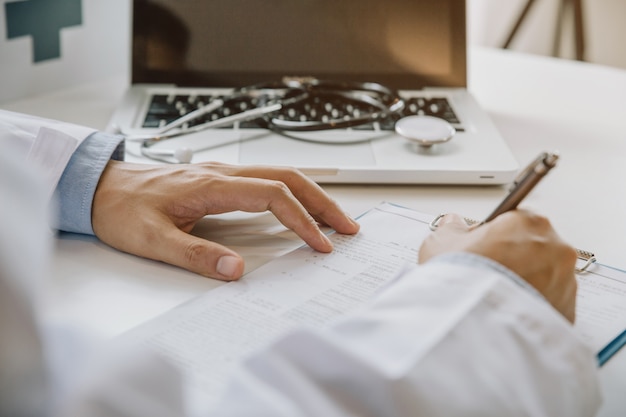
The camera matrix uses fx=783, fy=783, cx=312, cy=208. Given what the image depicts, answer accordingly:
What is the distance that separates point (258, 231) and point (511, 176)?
33 centimetres

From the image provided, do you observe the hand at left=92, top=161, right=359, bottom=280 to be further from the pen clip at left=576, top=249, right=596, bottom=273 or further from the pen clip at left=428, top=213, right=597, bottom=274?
the pen clip at left=576, top=249, right=596, bottom=273

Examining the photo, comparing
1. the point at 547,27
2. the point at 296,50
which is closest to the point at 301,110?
the point at 296,50

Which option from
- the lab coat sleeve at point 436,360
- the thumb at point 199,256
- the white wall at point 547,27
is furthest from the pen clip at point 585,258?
the white wall at point 547,27

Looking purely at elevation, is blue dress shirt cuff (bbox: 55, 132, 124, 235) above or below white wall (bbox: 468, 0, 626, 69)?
above

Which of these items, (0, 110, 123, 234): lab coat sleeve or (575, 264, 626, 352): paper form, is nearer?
(575, 264, 626, 352): paper form

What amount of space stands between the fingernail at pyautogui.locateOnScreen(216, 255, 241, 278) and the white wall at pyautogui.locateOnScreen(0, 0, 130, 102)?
2.15 feet

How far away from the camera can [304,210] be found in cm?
78

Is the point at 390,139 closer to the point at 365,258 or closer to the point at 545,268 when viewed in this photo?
the point at 365,258

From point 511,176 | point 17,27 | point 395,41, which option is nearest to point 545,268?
point 511,176

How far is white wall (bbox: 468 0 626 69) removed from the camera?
2.55 m

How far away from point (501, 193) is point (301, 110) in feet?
1.04

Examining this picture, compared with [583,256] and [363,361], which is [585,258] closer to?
[583,256]

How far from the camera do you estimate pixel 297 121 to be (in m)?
1.07

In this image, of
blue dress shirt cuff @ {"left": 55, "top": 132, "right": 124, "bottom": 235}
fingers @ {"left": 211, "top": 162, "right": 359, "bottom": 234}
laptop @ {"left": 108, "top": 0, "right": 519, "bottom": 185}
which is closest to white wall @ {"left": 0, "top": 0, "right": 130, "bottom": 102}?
laptop @ {"left": 108, "top": 0, "right": 519, "bottom": 185}
